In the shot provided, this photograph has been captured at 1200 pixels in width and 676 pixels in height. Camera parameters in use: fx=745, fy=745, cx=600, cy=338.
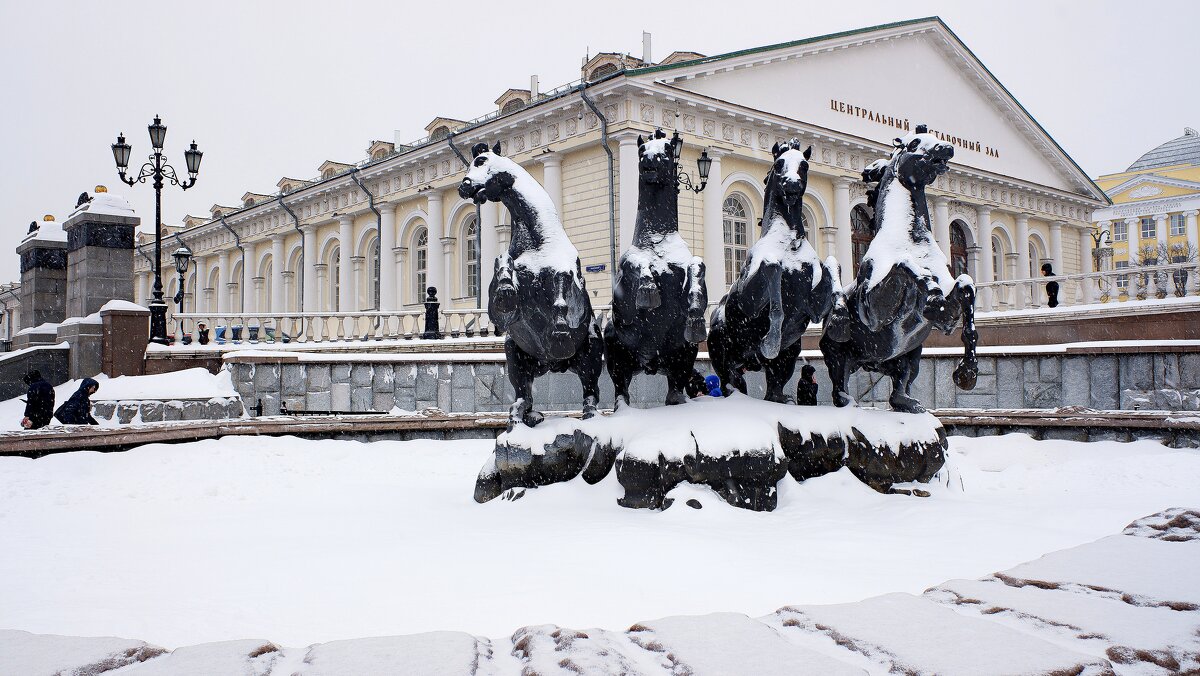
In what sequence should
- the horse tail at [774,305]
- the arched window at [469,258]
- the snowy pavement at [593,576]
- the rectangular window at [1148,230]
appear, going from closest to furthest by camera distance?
1. the snowy pavement at [593,576]
2. the horse tail at [774,305]
3. the arched window at [469,258]
4. the rectangular window at [1148,230]

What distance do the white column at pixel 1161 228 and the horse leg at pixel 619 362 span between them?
52.9 meters

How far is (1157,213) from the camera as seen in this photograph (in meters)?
45.7

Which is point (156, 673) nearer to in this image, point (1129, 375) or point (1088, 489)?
point (1088, 489)

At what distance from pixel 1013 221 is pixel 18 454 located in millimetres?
34671

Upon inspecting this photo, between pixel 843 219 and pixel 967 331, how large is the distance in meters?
20.7

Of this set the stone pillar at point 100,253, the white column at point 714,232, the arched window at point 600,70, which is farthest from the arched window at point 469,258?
the stone pillar at point 100,253

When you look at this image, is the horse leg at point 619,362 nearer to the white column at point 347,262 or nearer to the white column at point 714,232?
the white column at point 714,232

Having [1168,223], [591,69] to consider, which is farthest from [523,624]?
[1168,223]

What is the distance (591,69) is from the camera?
74.5 feet

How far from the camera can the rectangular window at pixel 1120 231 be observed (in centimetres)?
4912

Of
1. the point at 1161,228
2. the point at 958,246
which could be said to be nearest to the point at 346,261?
the point at 958,246

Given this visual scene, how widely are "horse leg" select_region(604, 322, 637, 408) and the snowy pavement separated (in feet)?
3.22

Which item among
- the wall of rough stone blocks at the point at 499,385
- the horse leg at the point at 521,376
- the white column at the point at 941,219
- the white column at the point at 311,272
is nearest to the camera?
the horse leg at the point at 521,376

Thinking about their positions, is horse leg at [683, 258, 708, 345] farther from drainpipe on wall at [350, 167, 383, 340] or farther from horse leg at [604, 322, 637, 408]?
drainpipe on wall at [350, 167, 383, 340]
